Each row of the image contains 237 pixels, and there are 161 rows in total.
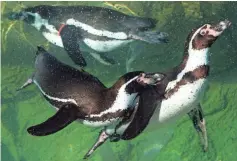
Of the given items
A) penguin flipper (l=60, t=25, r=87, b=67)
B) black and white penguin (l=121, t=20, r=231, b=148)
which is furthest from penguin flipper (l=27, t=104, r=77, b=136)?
penguin flipper (l=60, t=25, r=87, b=67)

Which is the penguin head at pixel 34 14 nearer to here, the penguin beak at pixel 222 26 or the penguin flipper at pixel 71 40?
the penguin flipper at pixel 71 40

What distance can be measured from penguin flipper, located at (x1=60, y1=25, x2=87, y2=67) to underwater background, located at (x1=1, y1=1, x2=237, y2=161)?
682 millimetres

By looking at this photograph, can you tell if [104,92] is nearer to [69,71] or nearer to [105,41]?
[69,71]

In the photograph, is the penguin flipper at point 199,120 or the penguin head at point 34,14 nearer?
the penguin flipper at point 199,120

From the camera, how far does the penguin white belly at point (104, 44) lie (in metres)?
4.15

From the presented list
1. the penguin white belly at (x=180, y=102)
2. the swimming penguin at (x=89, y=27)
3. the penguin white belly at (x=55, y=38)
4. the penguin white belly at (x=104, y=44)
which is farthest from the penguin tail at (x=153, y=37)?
Answer: the penguin white belly at (x=180, y=102)

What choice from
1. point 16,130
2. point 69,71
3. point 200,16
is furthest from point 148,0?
point 16,130

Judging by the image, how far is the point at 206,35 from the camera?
2275mm

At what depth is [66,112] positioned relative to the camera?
7.59ft

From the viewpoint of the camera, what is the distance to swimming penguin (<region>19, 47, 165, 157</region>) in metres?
2.21

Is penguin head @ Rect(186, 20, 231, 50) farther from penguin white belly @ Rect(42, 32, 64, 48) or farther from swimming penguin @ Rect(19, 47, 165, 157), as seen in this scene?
penguin white belly @ Rect(42, 32, 64, 48)

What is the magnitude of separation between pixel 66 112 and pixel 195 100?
2.66ft

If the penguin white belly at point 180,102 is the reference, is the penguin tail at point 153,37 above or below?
below

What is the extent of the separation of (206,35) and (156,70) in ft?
8.03
